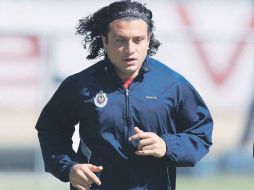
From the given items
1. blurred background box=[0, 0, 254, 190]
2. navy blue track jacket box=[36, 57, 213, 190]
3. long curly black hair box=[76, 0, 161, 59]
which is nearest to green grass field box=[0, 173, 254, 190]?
blurred background box=[0, 0, 254, 190]

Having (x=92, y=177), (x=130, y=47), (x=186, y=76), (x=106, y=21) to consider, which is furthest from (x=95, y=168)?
(x=186, y=76)

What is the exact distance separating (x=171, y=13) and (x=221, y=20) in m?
0.85

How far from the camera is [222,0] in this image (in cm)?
1748

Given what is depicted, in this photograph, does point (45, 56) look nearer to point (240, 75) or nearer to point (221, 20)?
point (240, 75)

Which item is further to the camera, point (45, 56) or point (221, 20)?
point (221, 20)

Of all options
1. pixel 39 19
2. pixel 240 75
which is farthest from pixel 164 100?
pixel 39 19

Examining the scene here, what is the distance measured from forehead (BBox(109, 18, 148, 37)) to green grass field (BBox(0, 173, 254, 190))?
18.6ft

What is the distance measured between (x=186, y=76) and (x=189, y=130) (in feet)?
26.8

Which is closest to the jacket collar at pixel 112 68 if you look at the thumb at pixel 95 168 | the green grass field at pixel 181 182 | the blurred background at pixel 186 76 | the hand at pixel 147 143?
the hand at pixel 147 143

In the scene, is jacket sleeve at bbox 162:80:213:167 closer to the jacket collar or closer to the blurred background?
the jacket collar

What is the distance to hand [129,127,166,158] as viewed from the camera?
446 cm

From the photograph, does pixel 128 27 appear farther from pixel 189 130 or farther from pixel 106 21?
pixel 189 130

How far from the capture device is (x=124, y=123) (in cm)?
461

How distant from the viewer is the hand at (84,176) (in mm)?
4508
